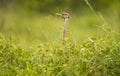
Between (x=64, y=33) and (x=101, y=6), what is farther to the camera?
(x=101, y=6)

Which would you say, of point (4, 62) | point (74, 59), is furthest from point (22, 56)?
point (74, 59)

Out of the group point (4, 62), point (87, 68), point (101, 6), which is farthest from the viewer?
point (101, 6)

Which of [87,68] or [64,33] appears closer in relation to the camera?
[87,68]

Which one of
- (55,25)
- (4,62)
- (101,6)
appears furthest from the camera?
(101,6)

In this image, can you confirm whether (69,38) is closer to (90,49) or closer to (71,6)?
(90,49)

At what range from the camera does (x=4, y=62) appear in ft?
14.4

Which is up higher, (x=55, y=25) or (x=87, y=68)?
(x=55, y=25)

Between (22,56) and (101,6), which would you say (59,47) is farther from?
(101,6)

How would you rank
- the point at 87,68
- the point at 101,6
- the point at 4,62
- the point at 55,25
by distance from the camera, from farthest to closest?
the point at 101,6, the point at 55,25, the point at 4,62, the point at 87,68

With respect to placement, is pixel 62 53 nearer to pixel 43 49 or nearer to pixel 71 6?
pixel 43 49

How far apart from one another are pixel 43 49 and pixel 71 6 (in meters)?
8.10

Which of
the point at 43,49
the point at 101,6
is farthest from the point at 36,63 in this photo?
the point at 101,6

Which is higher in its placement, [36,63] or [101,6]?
[101,6]

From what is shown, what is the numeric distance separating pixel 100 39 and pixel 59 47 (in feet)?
1.08
